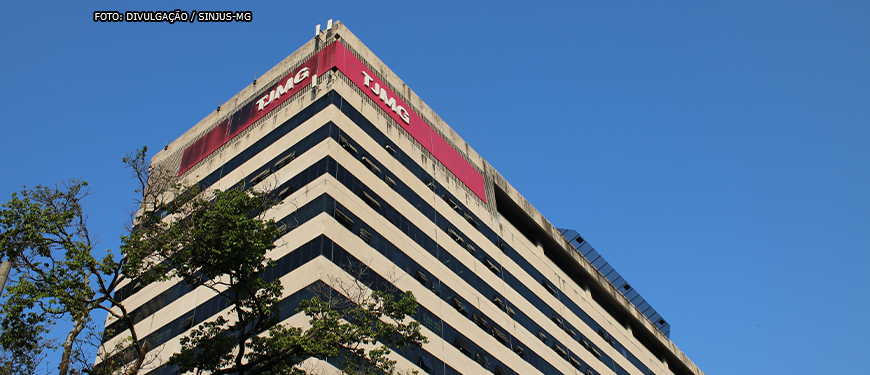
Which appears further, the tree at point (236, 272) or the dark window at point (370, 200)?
the dark window at point (370, 200)

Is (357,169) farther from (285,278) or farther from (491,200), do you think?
(491,200)

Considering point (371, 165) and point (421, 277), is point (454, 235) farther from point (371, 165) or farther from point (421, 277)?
point (371, 165)

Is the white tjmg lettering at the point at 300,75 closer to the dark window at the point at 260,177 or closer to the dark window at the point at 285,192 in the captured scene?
the dark window at the point at 260,177

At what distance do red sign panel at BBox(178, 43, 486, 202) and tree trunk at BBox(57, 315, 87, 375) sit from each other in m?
26.5

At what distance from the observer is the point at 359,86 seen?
156ft

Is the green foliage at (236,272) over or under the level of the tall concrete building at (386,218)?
under

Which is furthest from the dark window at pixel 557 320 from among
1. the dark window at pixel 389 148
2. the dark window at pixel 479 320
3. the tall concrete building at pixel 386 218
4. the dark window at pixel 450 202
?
the dark window at pixel 389 148

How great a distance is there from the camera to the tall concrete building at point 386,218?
38.9 m

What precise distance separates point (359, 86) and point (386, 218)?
1019 cm

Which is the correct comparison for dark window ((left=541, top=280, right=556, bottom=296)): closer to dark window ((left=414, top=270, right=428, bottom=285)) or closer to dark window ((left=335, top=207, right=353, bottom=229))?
dark window ((left=414, top=270, right=428, bottom=285))

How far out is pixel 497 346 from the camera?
46.1 metres

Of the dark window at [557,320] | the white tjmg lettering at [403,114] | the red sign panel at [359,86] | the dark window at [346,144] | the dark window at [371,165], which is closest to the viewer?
the dark window at [346,144]

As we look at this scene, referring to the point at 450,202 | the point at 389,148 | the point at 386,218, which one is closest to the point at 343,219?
the point at 386,218

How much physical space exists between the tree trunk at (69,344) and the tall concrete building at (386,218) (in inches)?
458
